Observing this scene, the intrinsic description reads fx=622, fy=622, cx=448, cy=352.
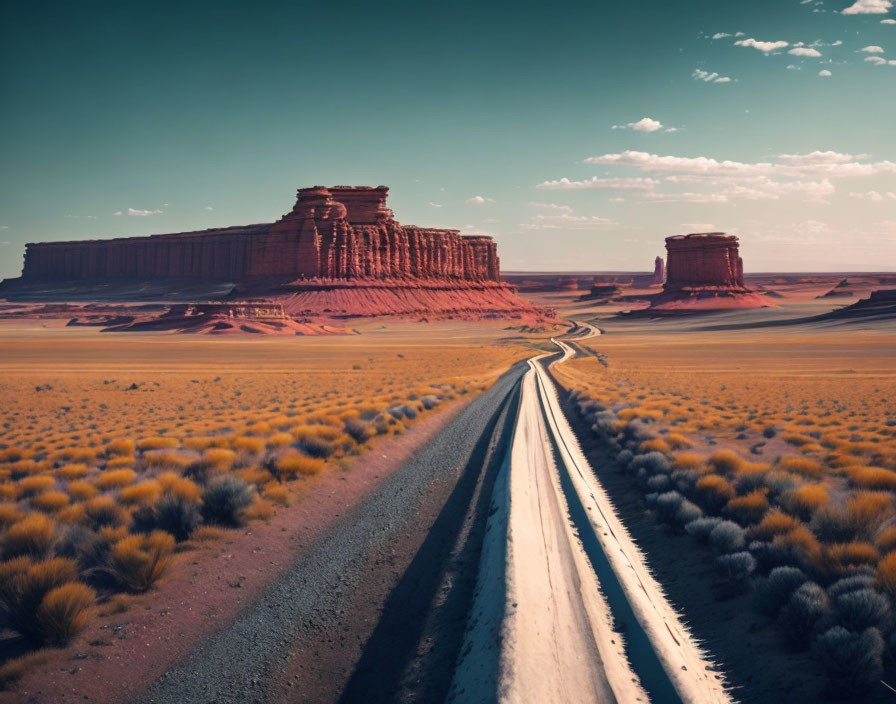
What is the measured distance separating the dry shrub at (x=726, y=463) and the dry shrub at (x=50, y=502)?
12128 millimetres

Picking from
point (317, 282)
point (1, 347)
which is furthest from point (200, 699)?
point (317, 282)

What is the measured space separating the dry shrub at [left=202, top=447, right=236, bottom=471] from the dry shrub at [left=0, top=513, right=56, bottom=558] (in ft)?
13.7

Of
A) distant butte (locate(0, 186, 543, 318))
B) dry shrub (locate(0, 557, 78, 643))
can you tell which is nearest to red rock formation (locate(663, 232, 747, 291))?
distant butte (locate(0, 186, 543, 318))

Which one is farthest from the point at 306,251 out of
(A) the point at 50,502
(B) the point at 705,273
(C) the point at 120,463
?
(A) the point at 50,502

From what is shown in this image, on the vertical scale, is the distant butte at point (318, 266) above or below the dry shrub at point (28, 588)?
above

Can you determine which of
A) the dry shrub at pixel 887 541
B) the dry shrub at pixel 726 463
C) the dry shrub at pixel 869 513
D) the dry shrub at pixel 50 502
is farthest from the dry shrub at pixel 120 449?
the dry shrub at pixel 887 541

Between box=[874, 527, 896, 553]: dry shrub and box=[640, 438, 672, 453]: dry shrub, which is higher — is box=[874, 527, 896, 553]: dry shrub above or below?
above

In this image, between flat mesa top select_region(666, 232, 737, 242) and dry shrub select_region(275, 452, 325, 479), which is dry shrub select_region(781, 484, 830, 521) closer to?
dry shrub select_region(275, 452, 325, 479)

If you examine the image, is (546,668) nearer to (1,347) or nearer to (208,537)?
(208,537)

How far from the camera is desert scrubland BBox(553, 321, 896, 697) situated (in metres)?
6.22

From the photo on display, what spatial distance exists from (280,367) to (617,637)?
4194cm

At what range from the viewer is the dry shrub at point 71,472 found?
12.3m

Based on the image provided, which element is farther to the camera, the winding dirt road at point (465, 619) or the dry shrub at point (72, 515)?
the dry shrub at point (72, 515)

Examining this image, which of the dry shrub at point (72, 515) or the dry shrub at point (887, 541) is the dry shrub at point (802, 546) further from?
the dry shrub at point (72, 515)
